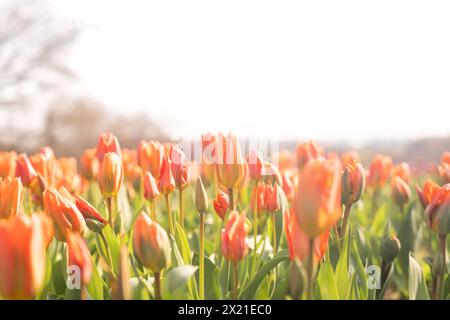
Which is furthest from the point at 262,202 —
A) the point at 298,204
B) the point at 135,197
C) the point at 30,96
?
the point at 30,96

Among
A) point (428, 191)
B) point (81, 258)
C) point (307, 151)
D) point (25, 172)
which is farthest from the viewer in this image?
point (307, 151)

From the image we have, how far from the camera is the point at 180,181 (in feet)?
3.27

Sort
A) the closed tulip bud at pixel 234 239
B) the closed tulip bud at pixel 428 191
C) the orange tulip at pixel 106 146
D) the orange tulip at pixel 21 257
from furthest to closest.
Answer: the orange tulip at pixel 106 146
the closed tulip bud at pixel 428 191
the closed tulip bud at pixel 234 239
the orange tulip at pixel 21 257

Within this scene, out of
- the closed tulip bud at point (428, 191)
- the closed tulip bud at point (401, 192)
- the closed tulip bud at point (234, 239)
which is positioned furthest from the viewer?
the closed tulip bud at point (401, 192)

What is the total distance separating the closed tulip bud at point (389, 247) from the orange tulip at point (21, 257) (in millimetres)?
798

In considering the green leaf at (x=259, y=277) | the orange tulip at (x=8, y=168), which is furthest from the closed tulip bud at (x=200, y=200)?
the orange tulip at (x=8, y=168)

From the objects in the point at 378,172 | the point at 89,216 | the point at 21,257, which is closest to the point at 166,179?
the point at 89,216

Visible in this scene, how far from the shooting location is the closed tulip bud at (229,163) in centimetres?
95

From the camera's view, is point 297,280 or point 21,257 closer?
point 21,257

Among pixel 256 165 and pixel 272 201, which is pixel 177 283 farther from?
pixel 256 165

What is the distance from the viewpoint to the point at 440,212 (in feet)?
2.90

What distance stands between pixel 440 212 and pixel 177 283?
486mm

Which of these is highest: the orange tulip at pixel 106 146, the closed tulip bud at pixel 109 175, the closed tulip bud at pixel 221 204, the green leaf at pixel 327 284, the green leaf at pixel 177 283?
the orange tulip at pixel 106 146

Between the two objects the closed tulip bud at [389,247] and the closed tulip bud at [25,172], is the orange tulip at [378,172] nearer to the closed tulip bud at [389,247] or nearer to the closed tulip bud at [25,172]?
the closed tulip bud at [389,247]
